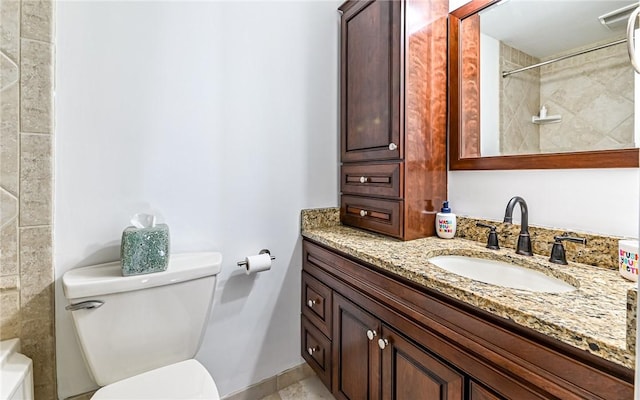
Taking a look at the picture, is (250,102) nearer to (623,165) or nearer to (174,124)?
(174,124)

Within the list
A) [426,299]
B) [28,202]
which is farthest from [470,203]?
[28,202]

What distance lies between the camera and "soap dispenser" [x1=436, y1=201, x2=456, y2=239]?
1.27m

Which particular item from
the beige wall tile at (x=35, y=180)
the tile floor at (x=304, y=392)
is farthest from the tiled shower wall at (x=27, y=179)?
the tile floor at (x=304, y=392)

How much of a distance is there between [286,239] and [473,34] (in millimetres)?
1291

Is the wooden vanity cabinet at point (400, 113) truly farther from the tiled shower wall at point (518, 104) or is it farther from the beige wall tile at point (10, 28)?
the beige wall tile at point (10, 28)

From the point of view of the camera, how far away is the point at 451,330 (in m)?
0.73

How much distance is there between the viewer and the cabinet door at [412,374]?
2.42 ft

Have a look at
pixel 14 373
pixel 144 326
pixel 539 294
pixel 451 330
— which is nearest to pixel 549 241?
pixel 539 294

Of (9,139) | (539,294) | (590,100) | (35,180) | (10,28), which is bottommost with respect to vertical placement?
(539,294)

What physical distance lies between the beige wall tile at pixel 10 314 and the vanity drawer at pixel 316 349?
1.11 metres

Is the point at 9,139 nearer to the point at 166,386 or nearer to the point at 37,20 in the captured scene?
the point at 37,20

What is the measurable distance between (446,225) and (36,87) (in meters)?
1.61

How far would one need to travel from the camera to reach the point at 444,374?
29.4 inches

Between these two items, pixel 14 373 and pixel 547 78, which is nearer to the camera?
pixel 14 373
